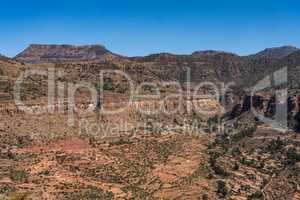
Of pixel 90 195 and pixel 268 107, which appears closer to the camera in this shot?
pixel 90 195

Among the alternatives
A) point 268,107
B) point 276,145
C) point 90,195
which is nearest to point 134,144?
point 276,145

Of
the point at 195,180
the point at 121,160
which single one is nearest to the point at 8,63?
the point at 121,160

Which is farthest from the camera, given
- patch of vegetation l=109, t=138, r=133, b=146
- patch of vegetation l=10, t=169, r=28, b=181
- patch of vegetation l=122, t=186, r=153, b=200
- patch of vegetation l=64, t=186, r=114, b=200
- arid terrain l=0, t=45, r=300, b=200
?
patch of vegetation l=109, t=138, r=133, b=146

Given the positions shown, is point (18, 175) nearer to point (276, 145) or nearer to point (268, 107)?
point (276, 145)

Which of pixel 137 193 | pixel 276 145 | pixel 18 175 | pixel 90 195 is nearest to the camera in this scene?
pixel 90 195

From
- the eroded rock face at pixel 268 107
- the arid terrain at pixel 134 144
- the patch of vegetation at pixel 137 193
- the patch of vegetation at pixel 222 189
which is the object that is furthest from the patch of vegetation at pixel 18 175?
the eroded rock face at pixel 268 107

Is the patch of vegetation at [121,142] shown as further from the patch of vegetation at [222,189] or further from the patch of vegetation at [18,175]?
the patch of vegetation at [18,175]

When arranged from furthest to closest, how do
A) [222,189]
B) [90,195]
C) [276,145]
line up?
[276,145] < [222,189] < [90,195]

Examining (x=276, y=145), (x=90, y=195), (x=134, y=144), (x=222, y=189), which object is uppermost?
(x=134, y=144)

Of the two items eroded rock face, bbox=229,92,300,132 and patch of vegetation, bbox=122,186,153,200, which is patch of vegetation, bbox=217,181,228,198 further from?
eroded rock face, bbox=229,92,300,132

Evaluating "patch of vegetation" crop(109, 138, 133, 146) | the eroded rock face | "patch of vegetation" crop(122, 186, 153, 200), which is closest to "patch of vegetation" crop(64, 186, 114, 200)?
"patch of vegetation" crop(122, 186, 153, 200)
